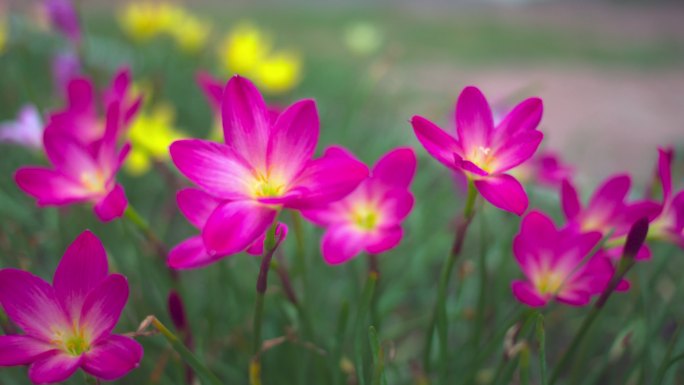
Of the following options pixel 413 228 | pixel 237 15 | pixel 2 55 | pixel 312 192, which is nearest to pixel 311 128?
pixel 312 192

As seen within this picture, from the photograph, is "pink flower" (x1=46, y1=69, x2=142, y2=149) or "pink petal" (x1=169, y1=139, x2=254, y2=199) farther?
"pink flower" (x1=46, y1=69, x2=142, y2=149)

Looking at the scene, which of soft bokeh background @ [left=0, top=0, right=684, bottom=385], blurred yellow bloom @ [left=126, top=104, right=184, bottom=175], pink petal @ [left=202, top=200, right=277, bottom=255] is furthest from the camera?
blurred yellow bloom @ [left=126, top=104, right=184, bottom=175]

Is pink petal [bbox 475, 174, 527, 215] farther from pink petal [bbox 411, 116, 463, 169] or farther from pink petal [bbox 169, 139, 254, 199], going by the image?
pink petal [bbox 169, 139, 254, 199]

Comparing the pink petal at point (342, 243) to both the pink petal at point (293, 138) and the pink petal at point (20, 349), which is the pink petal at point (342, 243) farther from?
the pink petal at point (20, 349)

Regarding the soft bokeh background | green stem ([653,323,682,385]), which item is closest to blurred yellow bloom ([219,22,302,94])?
the soft bokeh background

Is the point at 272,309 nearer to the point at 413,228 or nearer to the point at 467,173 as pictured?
the point at 413,228

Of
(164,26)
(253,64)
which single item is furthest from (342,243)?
(164,26)
